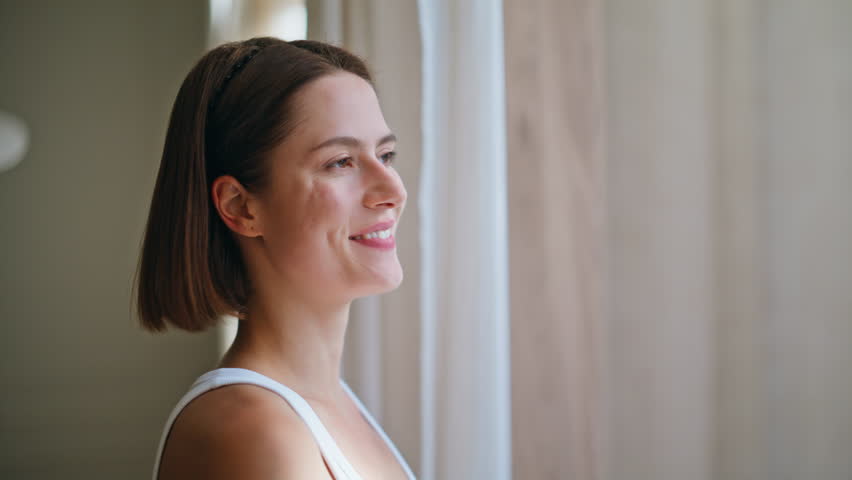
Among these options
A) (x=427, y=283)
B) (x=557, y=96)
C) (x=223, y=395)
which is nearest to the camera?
(x=223, y=395)

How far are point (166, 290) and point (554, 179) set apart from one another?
723mm

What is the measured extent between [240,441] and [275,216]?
1.09 feet

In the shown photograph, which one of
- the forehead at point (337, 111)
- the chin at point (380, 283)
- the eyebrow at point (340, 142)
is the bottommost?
the chin at point (380, 283)

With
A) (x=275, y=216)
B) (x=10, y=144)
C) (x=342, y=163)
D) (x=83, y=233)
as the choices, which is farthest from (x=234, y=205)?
(x=10, y=144)

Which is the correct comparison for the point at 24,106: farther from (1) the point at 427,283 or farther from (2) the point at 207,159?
(2) the point at 207,159

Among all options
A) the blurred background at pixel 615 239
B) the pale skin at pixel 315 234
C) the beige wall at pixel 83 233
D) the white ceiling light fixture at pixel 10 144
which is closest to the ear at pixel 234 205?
the pale skin at pixel 315 234

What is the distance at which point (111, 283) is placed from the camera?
2.49m

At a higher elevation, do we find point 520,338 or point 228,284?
point 228,284

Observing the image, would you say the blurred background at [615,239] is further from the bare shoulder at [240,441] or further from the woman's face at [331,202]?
the bare shoulder at [240,441]

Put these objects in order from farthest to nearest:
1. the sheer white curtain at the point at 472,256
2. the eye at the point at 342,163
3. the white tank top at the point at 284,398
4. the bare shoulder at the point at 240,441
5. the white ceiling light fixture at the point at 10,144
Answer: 1. the white ceiling light fixture at the point at 10,144
2. the sheer white curtain at the point at 472,256
3. the eye at the point at 342,163
4. the white tank top at the point at 284,398
5. the bare shoulder at the point at 240,441

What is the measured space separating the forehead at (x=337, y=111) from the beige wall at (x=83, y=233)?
172 centimetres

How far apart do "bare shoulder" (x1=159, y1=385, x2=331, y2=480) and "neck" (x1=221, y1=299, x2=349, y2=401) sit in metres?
0.12

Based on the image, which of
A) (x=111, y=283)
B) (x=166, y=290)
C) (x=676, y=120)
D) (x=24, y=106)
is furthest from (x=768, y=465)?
(x=24, y=106)

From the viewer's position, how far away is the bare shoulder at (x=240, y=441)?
79 cm
